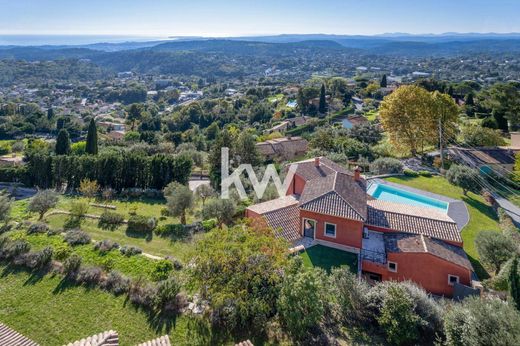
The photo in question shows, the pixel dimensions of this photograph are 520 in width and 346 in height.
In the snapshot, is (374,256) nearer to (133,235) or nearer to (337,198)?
(337,198)

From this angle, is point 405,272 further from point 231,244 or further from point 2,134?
point 2,134

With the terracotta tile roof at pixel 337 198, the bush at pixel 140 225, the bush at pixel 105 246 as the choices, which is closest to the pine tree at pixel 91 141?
the bush at pixel 140 225

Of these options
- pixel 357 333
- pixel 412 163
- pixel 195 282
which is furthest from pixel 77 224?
pixel 412 163

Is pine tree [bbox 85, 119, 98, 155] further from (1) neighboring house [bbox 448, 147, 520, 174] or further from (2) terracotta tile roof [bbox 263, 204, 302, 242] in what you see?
(1) neighboring house [bbox 448, 147, 520, 174]

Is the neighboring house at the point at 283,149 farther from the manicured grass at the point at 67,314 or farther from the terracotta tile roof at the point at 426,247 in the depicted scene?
the manicured grass at the point at 67,314

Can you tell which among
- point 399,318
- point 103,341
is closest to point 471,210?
point 399,318

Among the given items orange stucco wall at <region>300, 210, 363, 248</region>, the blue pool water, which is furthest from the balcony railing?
the blue pool water

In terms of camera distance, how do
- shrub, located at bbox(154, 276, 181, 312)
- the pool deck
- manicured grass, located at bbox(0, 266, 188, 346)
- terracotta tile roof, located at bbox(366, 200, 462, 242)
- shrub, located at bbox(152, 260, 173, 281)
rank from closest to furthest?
manicured grass, located at bbox(0, 266, 188, 346) < shrub, located at bbox(154, 276, 181, 312) < shrub, located at bbox(152, 260, 173, 281) < terracotta tile roof, located at bbox(366, 200, 462, 242) < the pool deck
